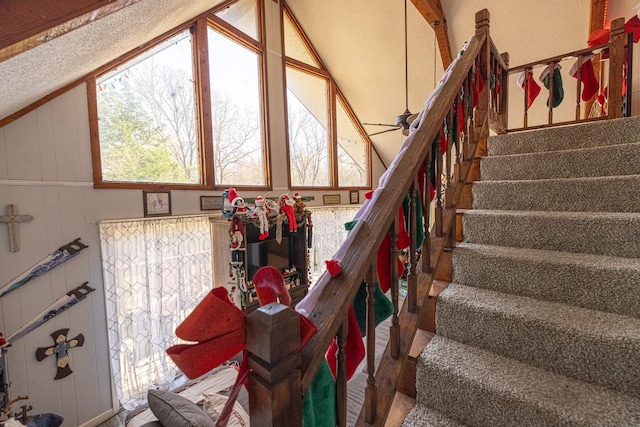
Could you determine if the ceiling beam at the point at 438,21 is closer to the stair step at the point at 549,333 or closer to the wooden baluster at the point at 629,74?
the wooden baluster at the point at 629,74

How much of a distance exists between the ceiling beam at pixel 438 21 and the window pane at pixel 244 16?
2154 millimetres

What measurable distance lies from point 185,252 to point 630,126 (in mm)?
3685

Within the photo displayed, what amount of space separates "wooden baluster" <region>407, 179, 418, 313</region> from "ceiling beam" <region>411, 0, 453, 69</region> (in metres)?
3.37

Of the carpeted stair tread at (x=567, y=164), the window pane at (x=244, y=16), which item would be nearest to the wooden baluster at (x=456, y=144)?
the carpeted stair tread at (x=567, y=164)

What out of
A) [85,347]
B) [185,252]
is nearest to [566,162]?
[185,252]

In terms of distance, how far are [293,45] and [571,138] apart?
4.21 m

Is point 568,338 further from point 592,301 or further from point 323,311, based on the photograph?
point 323,311

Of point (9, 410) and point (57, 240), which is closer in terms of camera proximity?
point (9, 410)

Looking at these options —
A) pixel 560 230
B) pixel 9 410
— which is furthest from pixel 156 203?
pixel 560 230

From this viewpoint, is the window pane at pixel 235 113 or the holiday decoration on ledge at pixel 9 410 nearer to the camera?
the holiday decoration on ledge at pixel 9 410

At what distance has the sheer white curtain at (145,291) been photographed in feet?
8.43

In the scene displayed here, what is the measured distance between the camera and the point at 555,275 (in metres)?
1.12

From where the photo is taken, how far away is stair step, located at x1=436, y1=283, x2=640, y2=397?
859 mm

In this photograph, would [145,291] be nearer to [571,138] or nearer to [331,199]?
[331,199]
